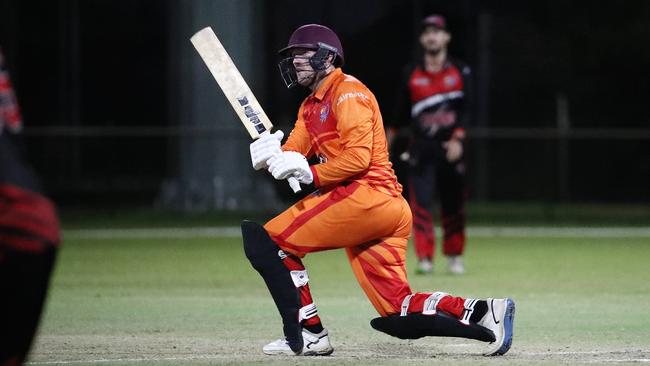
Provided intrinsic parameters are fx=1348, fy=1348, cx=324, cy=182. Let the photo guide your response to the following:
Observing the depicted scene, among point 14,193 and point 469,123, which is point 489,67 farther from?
point 14,193

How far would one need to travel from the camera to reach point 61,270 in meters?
14.2

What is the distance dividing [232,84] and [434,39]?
542 cm

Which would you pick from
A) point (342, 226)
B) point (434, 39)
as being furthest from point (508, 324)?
point (434, 39)

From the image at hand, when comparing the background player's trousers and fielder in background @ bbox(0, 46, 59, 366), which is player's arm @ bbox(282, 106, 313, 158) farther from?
the background player's trousers

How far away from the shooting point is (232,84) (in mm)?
8266

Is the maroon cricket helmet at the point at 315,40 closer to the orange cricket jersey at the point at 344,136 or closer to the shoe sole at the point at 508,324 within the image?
the orange cricket jersey at the point at 344,136

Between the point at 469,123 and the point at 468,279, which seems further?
the point at 469,123

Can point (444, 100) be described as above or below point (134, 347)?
above

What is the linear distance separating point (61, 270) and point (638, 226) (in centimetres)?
1023

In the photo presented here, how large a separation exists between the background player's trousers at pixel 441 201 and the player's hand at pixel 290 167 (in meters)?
5.65

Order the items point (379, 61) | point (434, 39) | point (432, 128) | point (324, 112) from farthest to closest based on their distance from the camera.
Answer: point (379, 61) → point (432, 128) → point (434, 39) → point (324, 112)

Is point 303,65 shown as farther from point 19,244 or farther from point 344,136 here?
point 19,244

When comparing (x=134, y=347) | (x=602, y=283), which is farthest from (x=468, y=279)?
(x=134, y=347)

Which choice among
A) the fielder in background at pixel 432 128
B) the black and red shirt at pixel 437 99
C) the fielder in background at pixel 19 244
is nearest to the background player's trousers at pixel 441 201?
the fielder in background at pixel 432 128
